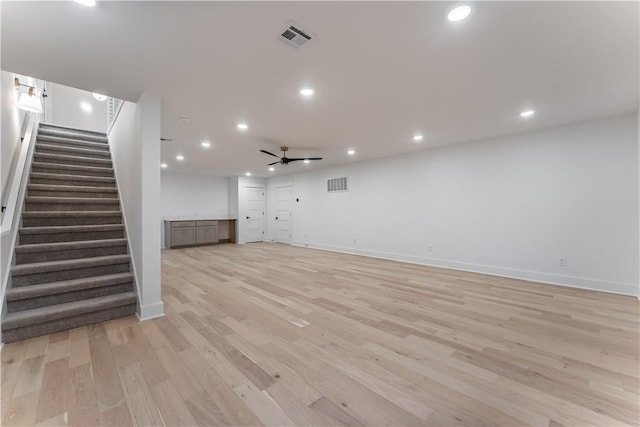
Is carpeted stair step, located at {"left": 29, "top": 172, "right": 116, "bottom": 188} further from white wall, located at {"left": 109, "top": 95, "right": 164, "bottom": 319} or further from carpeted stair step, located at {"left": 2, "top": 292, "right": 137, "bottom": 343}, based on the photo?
carpeted stair step, located at {"left": 2, "top": 292, "right": 137, "bottom": 343}

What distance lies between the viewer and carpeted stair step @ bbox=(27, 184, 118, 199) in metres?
3.54

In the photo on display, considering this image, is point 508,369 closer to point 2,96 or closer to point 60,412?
point 60,412

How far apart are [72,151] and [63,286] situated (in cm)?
311

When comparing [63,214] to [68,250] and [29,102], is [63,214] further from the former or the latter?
[29,102]

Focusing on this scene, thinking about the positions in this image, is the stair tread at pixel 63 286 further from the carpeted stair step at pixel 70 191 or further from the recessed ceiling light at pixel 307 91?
the recessed ceiling light at pixel 307 91

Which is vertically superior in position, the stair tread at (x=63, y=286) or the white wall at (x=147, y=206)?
the white wall at (x=147, y=206)

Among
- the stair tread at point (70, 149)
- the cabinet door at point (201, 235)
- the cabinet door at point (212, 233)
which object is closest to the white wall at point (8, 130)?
the stair tread at point (70, 149)

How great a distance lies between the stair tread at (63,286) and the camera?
252 centimetres

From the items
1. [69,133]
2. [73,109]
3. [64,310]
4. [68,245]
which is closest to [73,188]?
[68,245]

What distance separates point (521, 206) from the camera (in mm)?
4426

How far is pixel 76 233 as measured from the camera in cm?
333

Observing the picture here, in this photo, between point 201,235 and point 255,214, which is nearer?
point 201,235

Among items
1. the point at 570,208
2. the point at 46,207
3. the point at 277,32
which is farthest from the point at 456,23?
the point at 46,207

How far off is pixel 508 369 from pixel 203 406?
218 centimetres
